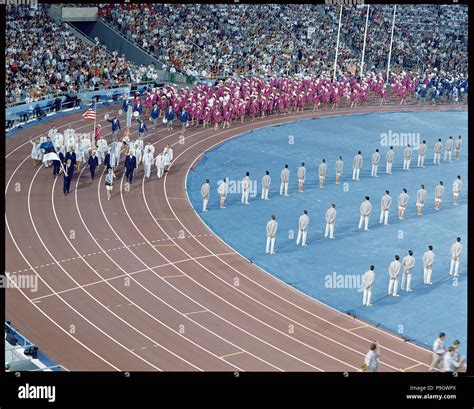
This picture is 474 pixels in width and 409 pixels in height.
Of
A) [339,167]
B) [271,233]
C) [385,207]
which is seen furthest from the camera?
[339,167]

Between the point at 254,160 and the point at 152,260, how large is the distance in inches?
429

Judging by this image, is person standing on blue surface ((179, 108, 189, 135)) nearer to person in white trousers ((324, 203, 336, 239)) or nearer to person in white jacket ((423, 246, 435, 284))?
person in white trousers ((324, 203, 336, 239))

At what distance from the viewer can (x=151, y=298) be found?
1033 inches

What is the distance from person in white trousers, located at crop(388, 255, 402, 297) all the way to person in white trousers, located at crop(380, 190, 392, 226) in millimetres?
4806

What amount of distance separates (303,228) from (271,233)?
1122mm

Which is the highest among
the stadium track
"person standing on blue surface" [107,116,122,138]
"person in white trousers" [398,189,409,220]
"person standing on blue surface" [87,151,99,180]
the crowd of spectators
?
the crowd of spectators

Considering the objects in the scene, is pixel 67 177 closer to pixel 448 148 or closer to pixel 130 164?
pixel 130 164

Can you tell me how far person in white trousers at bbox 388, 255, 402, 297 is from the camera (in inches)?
1073

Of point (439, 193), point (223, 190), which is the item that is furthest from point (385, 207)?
point (223, 190)

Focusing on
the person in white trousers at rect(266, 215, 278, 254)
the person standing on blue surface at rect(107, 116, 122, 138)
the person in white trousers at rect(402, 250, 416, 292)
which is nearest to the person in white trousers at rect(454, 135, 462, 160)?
the person standing on blue surface at rect(107, 116, 122, 138)

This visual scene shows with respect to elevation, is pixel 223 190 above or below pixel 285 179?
below

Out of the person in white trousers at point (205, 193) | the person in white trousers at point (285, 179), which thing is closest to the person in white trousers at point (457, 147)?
the person in white trousers at point (285, 179)
